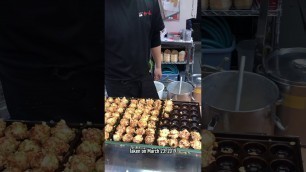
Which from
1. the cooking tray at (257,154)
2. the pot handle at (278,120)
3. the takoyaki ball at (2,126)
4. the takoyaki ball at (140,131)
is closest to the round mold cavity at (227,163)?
the cooking tray at (257,154)

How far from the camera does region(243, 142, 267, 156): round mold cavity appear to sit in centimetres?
68

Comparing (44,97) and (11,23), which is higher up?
(11,23)

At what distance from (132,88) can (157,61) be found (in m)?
0.06

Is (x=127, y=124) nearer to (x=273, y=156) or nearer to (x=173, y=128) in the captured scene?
(x=173, y=128)

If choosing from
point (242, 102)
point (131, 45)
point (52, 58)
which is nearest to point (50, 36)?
point (52, 58)

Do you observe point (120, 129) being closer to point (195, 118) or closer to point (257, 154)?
point (195, 118)

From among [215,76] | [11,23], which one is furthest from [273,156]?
[11,23]

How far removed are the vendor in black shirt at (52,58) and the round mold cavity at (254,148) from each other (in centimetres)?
31

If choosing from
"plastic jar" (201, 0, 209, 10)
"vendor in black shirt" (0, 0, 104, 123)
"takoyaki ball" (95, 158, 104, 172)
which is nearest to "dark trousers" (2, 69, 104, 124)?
"vendor in black shirt" (0, 0, 104, 123)

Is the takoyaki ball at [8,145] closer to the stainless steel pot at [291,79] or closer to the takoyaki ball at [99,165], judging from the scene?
the takoyaki ball at [99,165]

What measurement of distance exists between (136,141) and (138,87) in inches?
3.6

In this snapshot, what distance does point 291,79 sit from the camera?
0.63 meters

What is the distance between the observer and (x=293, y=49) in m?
0.64

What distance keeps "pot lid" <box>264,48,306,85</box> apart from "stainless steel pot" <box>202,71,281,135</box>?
0.02 meters
